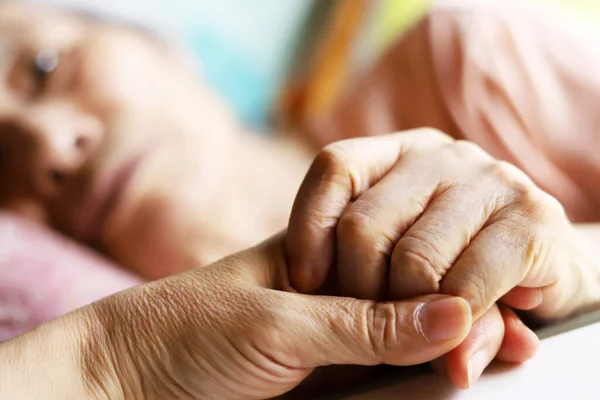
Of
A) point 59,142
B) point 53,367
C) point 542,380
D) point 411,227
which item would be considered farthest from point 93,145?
point 542,380

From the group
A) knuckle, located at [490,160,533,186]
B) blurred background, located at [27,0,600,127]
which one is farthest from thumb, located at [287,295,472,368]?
blurred background, located at [27,0,600,127]

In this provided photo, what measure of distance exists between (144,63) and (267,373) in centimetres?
73

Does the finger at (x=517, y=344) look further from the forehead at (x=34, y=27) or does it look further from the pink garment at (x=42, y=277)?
the forehead at (x=34, y=27)

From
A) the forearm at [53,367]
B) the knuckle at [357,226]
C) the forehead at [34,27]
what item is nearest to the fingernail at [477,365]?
the knuckle at [357,226]

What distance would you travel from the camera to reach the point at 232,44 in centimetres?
135

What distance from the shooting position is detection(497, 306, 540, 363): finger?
19.4 inches

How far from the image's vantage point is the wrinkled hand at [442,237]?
0.46 metres

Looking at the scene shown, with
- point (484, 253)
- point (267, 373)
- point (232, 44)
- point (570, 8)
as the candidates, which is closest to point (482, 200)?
point (484, 253)

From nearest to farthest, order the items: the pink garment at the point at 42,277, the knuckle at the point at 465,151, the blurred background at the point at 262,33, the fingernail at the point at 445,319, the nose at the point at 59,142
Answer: the fingernail at the point at 445,319 < the knuckle at the point at 465,151 < the pink garment at the point at 42,277 < the nose at the point at 59,142 < the blurred background at the point at 262,33

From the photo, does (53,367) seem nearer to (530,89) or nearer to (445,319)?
(445,319)

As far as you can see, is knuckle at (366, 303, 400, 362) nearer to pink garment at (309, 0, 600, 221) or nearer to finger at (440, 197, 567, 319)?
finger at (440, 197, 567, 319)

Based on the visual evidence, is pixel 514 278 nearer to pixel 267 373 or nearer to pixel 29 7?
pixel 267 373

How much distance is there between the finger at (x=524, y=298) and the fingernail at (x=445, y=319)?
10cm

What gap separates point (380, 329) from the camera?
1.44 ft
